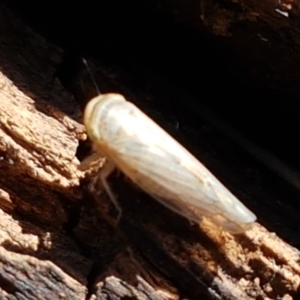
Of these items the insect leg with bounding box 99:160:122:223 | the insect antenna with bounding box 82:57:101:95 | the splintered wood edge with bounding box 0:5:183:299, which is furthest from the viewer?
the insect antenna with bounding box 82:57:101:95

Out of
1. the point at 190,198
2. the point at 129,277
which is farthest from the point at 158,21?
the point at 129,277

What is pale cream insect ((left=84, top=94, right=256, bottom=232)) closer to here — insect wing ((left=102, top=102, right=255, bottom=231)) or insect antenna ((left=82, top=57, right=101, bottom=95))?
insect wing ((left=102, top=102, right=255, bottom=231))

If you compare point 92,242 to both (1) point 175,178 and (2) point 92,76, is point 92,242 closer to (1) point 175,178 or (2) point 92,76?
(1) point 175,178

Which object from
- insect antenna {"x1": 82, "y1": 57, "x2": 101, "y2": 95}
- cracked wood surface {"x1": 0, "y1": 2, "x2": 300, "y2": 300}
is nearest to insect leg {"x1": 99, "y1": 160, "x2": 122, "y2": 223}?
cracked wood surface {"x1": 0, "y1": 2, "x2": 300, "y2": 300}

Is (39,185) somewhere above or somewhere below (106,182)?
below

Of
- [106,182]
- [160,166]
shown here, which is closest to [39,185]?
[106,182]

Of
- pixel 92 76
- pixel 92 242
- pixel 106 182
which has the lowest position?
pixel 92 242

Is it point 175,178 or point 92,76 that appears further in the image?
point 92,76
